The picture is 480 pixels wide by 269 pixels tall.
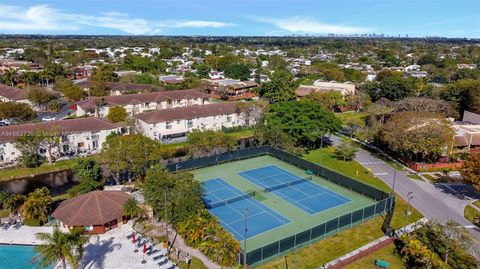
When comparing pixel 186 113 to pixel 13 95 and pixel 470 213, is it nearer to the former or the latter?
pixel 13 95

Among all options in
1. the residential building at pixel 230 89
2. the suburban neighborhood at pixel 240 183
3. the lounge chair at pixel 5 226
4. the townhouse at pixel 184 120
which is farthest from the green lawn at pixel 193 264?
the residential building at pixel 230 89

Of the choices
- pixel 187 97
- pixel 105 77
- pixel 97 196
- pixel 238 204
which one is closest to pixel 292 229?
pixel 238 204

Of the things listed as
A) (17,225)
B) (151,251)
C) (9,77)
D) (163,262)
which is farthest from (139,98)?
(163,262)

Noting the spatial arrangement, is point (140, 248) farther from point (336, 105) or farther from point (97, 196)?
point (336, 105)

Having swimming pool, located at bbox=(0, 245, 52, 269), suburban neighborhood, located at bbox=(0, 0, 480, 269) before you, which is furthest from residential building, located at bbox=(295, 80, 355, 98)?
swimming pool, located at bbox=(0, 245, 52, 269)

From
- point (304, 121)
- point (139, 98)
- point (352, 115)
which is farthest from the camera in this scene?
point (352, 115)
